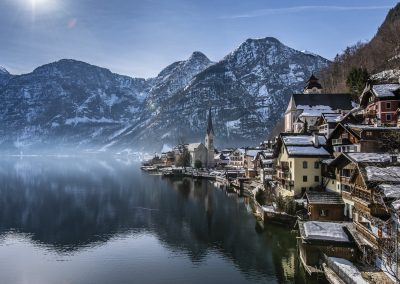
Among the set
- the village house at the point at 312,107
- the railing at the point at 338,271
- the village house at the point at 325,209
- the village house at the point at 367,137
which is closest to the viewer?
the railing at the point at 338,271

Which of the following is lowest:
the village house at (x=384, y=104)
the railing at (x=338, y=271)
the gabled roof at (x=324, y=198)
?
the railing at (x=338, y=271)

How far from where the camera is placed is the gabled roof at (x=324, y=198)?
51.3m

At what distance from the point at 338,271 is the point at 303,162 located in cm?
2888

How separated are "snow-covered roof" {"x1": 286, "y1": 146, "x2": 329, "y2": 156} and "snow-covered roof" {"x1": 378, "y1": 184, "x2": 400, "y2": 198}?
24970 millimetres

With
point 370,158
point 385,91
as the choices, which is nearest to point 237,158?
point 385,91

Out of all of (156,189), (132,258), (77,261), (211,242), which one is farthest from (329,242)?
(156,189)

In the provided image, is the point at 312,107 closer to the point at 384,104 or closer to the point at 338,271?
the point at 384,104

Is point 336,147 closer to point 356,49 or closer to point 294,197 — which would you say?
point 294,197

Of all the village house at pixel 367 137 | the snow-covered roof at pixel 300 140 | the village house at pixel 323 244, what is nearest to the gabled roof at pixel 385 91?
the snow-covered roof at pixel 300 140

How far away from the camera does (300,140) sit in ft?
→ 211

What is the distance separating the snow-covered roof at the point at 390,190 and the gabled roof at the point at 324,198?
15.5 metres

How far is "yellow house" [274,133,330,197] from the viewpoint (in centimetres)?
6144

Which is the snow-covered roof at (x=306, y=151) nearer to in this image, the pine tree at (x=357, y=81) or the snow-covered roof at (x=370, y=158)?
the snow-covered roof at (x=370, y=158)

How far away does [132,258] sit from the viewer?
151 ft
